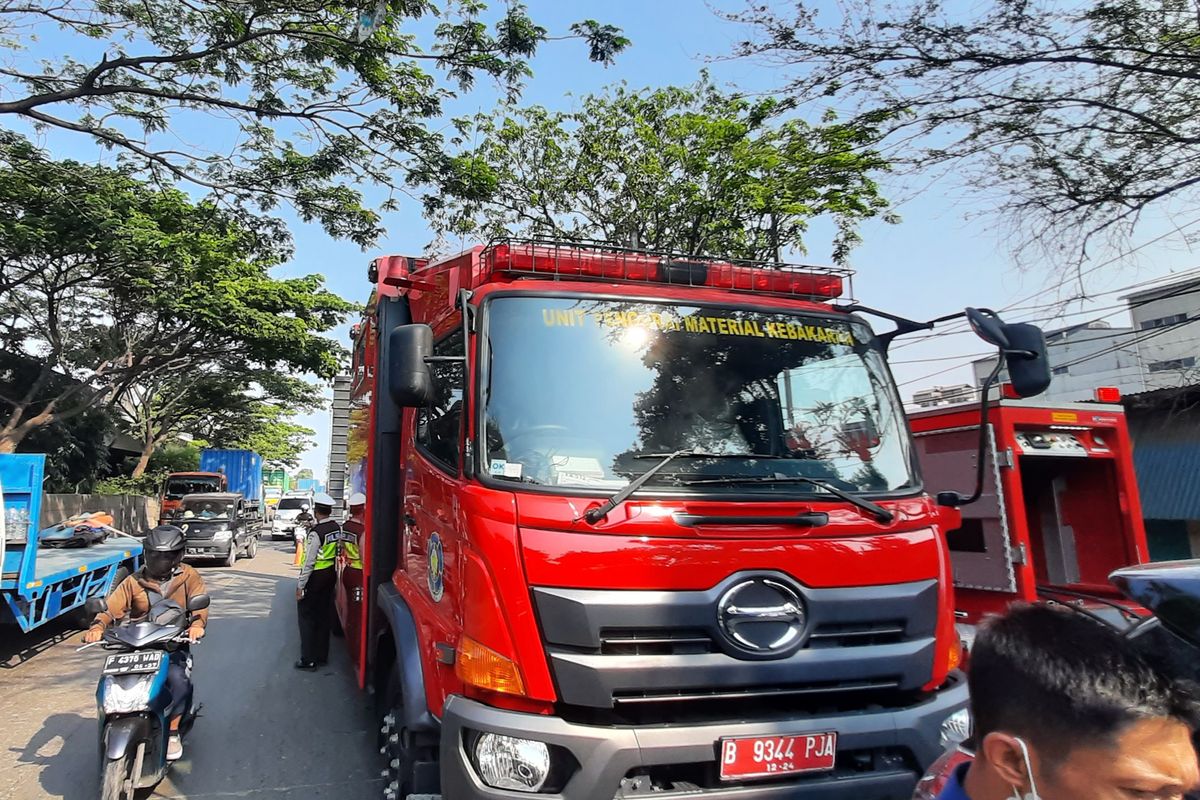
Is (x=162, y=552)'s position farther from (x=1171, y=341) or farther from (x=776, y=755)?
(x=1171, y=341)

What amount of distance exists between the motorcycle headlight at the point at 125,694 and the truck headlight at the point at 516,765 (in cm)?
237

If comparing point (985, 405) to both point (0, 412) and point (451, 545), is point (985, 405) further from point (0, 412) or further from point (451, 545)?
point (0, 412)

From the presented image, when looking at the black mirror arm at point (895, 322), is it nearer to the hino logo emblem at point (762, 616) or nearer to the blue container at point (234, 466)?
the hino logo emblem at point (762, 616)

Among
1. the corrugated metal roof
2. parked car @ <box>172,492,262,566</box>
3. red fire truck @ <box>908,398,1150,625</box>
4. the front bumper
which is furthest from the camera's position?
parked car @ <box>172,492,262,566</box>

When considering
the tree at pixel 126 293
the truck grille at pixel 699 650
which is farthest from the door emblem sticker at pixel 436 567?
the tree at pixel 126 293

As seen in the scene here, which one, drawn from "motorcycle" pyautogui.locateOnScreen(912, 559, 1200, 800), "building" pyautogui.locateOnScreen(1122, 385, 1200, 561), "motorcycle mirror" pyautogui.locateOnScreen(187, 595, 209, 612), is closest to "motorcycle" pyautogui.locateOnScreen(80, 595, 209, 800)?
"motorcycle mirror" pyautogui.locateOnScreen(187, 595, 209, 612)

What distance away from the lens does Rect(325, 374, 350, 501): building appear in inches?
259

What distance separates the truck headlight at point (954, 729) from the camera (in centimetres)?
276

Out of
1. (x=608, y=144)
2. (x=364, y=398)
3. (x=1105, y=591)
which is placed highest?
(x=608, y=144)

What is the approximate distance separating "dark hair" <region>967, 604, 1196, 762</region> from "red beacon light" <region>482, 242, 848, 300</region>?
2.49 m

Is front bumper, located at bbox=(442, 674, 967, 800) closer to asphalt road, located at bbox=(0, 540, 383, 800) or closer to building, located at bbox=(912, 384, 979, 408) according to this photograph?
asphalt road, located at bbox=(0, 540, 383, 800)

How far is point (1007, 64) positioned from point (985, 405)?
4.78m

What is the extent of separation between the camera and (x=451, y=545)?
2.84 metres

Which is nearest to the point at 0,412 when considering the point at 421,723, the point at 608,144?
the point at 608,144
